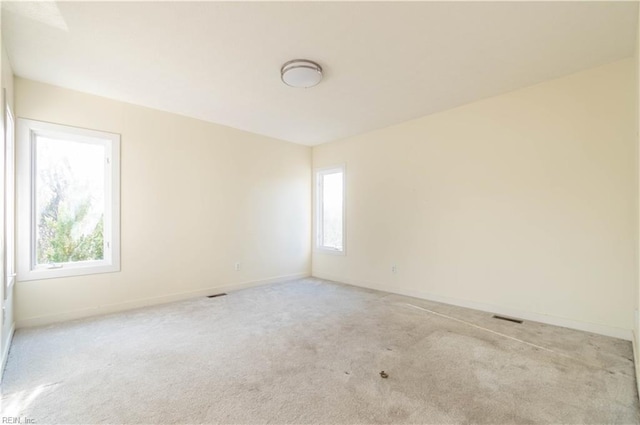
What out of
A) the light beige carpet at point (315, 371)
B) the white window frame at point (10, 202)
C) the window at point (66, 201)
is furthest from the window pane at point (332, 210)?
the white window frame at point (10, 202)

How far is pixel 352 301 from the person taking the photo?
13.1 ft

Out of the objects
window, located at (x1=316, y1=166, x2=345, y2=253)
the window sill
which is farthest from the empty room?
window, located at (x1=316, y1=166, x2=345, y2=253)

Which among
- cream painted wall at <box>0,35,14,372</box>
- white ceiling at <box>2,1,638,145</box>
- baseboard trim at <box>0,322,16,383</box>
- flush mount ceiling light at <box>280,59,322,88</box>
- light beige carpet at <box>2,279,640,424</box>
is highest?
white ceiling at <box>2,1,638,145</box>

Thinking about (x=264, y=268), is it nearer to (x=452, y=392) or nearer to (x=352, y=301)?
(x=352, y=301)

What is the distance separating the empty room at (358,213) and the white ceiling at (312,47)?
0.02 meters

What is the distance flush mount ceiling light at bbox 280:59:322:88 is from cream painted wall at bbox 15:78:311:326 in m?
2.03

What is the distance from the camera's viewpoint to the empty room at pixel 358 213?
1985mm

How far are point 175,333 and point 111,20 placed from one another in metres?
2.71

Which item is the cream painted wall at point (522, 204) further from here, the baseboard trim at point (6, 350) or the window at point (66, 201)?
the baseboard trim at point (6, 350)

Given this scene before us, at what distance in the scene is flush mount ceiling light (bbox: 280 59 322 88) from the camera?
8.82 feet

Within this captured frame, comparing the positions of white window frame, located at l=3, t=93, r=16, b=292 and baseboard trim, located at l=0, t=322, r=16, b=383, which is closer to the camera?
baseboard trim, located at l=0, t=322, r=16, b=383

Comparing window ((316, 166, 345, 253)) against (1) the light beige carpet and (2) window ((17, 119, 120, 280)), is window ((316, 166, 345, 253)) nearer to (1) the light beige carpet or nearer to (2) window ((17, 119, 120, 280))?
(1) the light beige carpet

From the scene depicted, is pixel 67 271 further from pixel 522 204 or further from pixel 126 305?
pixel 522 204

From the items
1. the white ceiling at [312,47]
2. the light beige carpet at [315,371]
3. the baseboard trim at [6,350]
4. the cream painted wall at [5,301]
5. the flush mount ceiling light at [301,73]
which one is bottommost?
the light beige carpet at [315,371]
